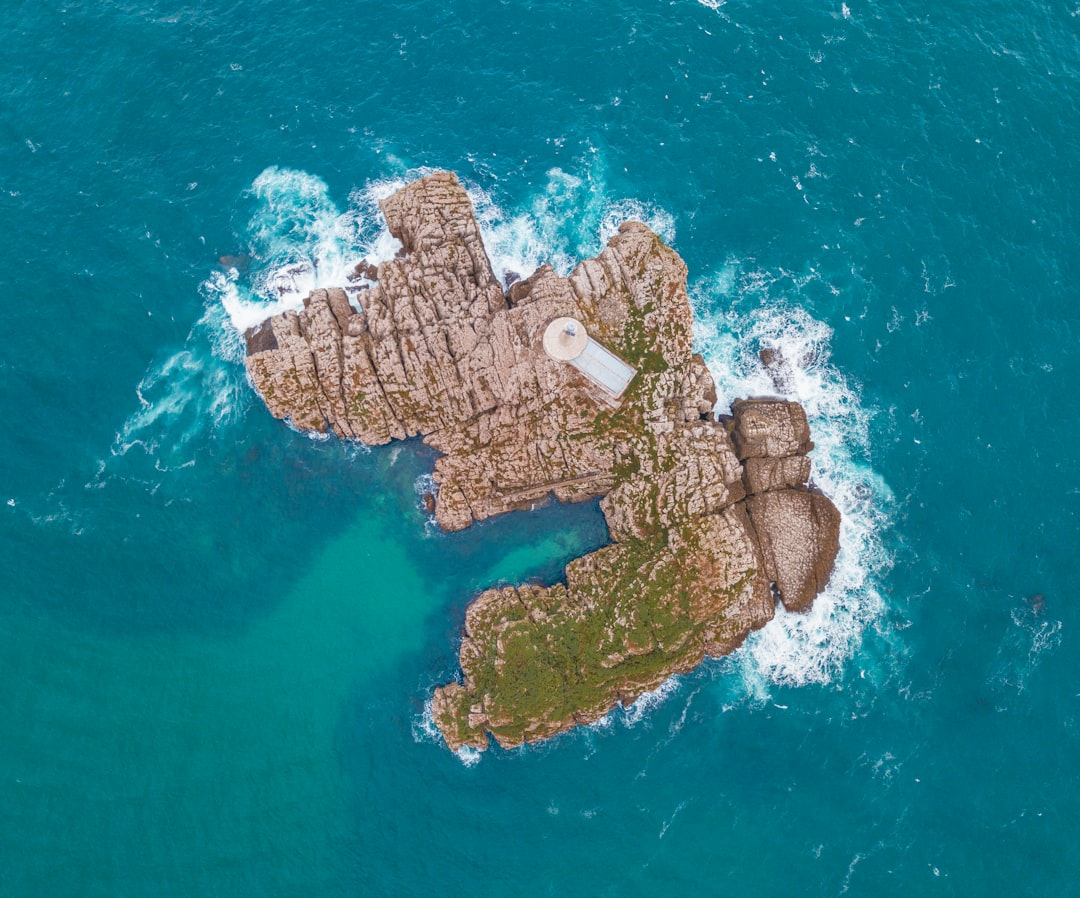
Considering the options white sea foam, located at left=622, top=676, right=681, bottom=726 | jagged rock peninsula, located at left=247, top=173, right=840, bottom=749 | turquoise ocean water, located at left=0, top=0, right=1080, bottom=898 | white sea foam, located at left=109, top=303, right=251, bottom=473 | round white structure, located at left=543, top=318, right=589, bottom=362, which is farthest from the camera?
white sea foam, located at left=109, top=303, right=251, bottom=473

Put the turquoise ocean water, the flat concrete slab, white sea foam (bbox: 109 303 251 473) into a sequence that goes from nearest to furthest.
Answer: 1. the turquoise ocean water
2. the flat concrete slab
3. white sea foam (bbox: 109 303 251 473)

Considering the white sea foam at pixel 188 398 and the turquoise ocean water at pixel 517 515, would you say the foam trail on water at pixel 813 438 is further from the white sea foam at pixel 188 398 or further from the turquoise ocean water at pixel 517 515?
the white sea foam at pixel 188 398

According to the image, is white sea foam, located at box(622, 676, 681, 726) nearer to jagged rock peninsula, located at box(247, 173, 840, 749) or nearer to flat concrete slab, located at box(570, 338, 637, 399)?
jagged rock peninsula, located at box(247, 173, 840, 749)

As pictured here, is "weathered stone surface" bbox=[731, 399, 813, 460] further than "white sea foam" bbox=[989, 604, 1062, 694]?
Yes

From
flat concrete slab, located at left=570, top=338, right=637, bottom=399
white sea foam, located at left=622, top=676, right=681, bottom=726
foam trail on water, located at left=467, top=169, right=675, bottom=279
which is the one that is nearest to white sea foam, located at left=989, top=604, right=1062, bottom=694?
white sea foam, located at left=622, top=676, right=681, bottom=726

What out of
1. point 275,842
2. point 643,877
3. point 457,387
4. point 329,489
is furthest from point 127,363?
point 643,877

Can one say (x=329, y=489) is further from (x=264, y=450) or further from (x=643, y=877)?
(x=643, y=877)

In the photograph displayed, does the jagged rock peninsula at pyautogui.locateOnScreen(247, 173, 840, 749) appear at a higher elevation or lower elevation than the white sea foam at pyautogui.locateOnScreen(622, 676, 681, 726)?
higher

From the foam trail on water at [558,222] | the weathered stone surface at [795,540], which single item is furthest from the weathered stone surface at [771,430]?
the foam trail on water at [558,222]
